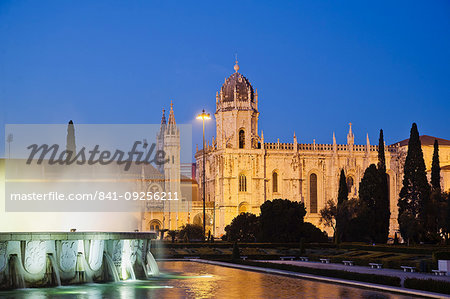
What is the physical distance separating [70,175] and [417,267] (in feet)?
172

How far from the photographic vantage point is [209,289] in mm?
17406

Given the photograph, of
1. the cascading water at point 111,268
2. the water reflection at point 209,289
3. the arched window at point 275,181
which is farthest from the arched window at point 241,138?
the cascading water at point 111,268

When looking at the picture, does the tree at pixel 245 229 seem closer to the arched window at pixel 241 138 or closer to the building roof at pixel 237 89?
the arched window at pixel 241 138

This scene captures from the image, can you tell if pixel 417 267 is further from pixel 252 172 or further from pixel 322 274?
pixel 252 172

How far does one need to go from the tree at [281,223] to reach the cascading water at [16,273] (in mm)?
31547

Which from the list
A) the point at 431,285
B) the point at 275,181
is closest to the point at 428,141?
the point at 275,181

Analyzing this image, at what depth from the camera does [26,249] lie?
1794 cm

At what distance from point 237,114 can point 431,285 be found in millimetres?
58790

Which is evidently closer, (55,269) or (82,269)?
(55,269)

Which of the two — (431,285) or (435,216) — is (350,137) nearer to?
(435,216)

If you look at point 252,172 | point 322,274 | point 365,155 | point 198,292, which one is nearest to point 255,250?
point 322,274

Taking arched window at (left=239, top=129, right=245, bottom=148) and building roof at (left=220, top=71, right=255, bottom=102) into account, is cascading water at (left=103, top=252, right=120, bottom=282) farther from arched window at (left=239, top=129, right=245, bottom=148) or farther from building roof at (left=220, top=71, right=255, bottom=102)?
building roof at (left=220, top=71, right=255, bottom=102)

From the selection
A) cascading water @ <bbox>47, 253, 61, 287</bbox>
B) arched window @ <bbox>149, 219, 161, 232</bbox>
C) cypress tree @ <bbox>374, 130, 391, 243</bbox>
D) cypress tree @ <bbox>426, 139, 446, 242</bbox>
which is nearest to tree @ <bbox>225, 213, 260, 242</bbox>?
cypress tree @ <bbox>374, 130, 391, 243</bbox>

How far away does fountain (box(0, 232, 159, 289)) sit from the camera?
1767 cm
